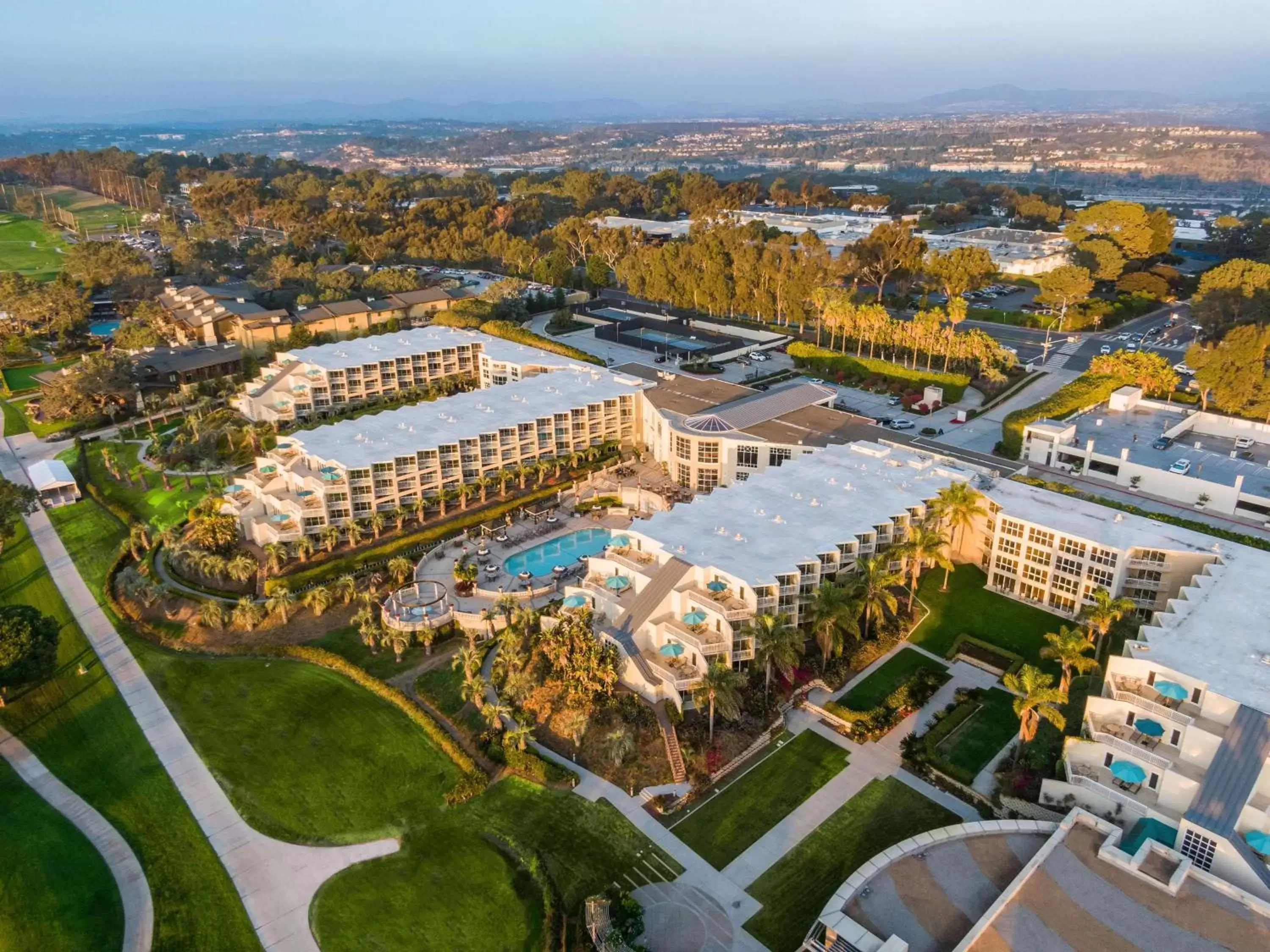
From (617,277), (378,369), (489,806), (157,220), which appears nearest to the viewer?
(489,806)

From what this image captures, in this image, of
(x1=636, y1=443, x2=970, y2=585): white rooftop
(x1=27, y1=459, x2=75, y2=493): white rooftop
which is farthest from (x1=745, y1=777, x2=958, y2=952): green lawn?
(x1=27, y1=459, x2=75, y2=493): white rooftop

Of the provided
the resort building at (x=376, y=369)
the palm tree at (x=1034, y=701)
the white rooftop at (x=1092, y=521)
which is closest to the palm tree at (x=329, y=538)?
the resort building at (x=376, y=369)

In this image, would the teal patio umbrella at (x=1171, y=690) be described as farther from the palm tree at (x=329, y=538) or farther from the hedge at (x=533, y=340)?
the hedge at (x=533, y=340)

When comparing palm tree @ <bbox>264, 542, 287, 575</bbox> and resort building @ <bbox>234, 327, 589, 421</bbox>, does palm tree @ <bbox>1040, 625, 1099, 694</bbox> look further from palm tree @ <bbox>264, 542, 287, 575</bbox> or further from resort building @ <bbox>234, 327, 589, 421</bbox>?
resort building @ <bbox>234, 327, 589, 421</bbox>

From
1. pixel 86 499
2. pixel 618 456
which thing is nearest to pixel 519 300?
pixel 618 456

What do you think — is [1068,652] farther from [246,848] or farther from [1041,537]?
[246,848]

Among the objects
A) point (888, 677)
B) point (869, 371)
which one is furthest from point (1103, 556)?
point (869, 371)

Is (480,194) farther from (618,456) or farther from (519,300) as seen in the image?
(618,456)
